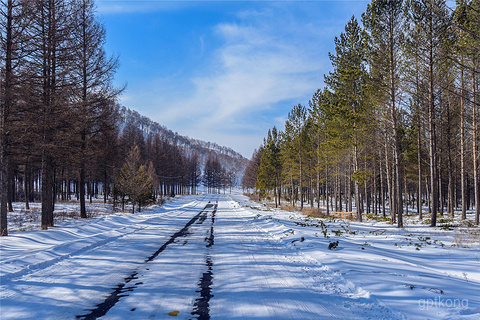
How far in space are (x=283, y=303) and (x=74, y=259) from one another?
6159 millimetres

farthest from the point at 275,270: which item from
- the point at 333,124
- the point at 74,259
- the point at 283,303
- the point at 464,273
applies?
the point at 333,124

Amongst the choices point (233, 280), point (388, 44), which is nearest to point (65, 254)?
point (233, 280)

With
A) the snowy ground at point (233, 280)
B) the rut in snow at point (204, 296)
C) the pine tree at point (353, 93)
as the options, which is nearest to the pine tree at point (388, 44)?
the pine tree at point (353, 93)

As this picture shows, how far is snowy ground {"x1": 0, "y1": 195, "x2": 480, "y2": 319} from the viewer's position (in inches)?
170

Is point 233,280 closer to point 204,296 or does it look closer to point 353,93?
point 204,296

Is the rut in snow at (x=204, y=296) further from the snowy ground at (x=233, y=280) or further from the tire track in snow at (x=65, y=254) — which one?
the tire track in snow at (x=65, y=254)

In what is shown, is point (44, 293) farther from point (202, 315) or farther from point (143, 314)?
point (202, 315)

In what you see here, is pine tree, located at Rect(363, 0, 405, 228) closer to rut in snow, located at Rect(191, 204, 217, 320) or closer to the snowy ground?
the snowy ground

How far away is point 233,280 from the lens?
5840mm

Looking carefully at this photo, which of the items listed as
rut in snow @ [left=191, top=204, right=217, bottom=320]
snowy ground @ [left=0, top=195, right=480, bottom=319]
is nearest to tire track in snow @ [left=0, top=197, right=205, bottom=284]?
snowy ground @ [left=0, top=195, right=480, bottom=319]

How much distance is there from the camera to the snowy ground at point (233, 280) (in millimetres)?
4316

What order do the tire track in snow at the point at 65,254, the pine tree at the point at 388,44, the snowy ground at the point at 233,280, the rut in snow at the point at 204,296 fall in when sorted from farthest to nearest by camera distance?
the pine tree at the point at 388,44 < the tire track in snow at the point at 65,254 < the snowy ground at the point at 233,280 < the rut in snow at the point at 204,296

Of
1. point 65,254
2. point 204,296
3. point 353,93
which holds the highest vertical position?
point 353,93

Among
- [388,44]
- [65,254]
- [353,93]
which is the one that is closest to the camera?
[65,254]
